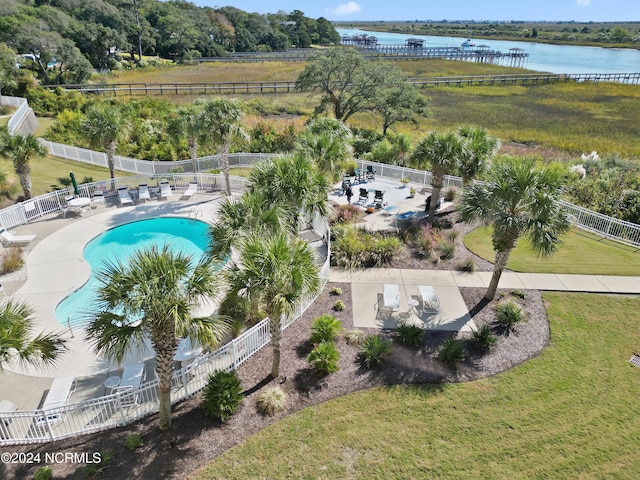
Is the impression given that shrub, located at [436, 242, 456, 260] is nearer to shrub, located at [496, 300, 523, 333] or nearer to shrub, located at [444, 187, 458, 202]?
shrub, located at [496, 300, 523, 333]

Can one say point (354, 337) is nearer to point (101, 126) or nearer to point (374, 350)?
point (374, 350)

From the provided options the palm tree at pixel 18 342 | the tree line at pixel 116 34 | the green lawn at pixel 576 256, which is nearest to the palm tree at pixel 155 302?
the palm tree at pixel 18 342

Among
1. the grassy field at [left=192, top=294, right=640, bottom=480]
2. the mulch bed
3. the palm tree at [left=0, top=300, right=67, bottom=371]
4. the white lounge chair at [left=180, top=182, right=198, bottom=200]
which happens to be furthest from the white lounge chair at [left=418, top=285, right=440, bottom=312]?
the white lounge chair at [left=180, top=182, right=198, bottom=200]

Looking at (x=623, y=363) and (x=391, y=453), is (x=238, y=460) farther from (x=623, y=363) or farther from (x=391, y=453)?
(x=623, y=363)

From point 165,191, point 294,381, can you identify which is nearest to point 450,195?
point 294,381

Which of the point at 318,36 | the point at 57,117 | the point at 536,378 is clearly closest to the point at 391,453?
the point at 536,378

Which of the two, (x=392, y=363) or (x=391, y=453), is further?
(x=392, y=363)
